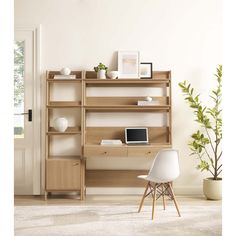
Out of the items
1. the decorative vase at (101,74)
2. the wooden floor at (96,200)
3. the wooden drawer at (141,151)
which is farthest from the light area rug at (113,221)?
the decorative vase at (101,74)

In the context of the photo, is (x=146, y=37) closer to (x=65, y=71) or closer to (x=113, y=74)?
(x=113, y=74)

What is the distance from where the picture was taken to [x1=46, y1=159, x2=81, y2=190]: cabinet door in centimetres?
519

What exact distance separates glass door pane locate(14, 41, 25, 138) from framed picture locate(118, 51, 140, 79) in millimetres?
1279

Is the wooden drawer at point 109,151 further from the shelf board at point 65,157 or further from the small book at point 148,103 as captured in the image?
the small book at point 148,103

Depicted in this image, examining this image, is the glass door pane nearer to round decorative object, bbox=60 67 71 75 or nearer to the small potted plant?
round decorative object, bbox=60 67 71 75

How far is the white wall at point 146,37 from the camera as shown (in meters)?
5.55

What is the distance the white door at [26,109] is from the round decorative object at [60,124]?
317 mm

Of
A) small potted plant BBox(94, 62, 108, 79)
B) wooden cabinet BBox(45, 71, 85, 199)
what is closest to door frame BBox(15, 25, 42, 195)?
wooden cabinet BBox(45, 71, 85, 199)

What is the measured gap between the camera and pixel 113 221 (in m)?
4.14

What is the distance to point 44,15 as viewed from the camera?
5.54m
